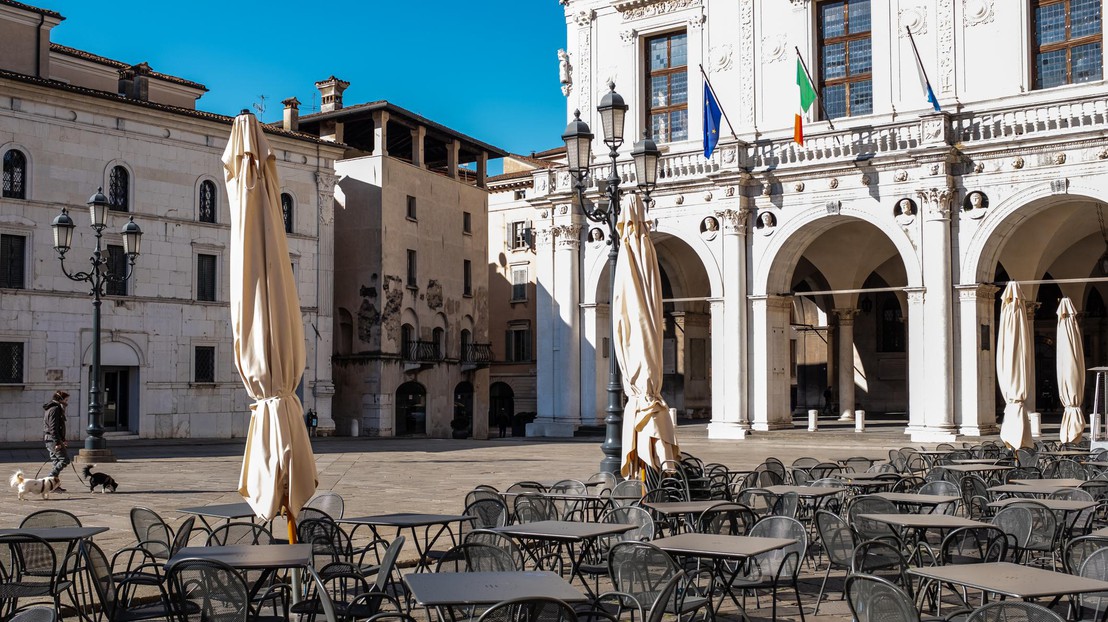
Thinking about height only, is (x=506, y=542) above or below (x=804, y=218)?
below

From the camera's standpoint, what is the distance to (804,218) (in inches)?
1112

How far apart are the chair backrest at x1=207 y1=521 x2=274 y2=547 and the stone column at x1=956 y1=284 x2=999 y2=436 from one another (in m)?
21.6

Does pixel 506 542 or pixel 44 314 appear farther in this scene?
pixel 44 314

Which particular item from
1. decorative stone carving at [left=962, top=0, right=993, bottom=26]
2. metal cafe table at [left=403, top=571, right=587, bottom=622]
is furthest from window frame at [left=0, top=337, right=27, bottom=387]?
metal cafe table at [left=403, top=571, right=587, bottom=622]

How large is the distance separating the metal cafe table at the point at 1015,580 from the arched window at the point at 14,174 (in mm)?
29496

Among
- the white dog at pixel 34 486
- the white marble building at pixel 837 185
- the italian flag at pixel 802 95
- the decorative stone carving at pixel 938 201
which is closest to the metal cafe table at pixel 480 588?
the white dog at pixel 34 486

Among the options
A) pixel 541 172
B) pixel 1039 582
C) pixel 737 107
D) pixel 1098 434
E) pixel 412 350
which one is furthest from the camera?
pixel 412 350

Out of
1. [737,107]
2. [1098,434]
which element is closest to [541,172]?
[737,107]

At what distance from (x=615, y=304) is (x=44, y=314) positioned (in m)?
22.6

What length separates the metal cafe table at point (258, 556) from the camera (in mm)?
6277

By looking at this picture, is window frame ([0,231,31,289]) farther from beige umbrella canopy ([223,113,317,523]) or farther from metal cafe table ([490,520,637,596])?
metal cafe table ([490,520,637,596])

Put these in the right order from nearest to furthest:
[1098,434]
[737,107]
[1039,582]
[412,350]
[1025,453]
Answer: [1039,582] < [1025,453] < [1098,434] < [737,107] < [412,350]

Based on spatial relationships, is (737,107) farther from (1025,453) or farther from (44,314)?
(44,314)

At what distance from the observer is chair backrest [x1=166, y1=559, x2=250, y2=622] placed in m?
5.65
